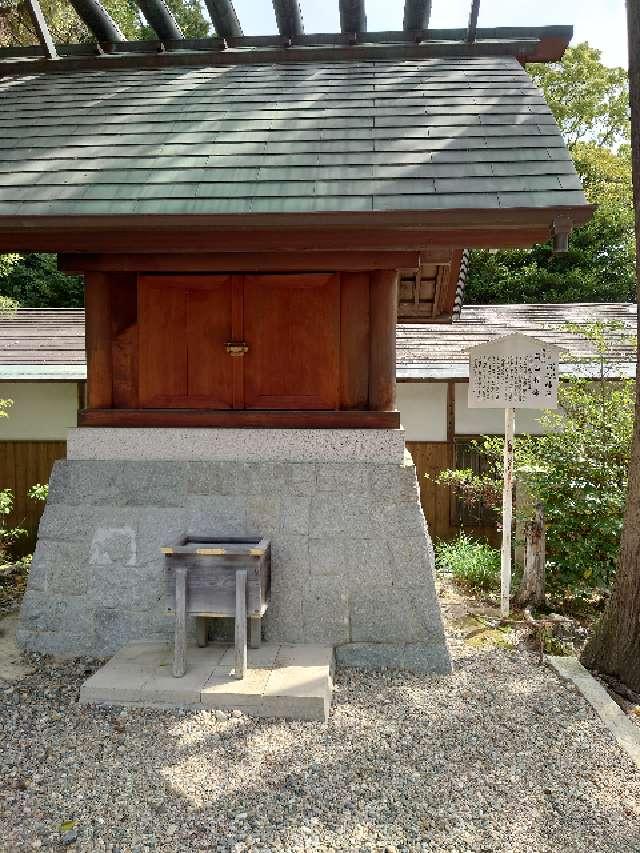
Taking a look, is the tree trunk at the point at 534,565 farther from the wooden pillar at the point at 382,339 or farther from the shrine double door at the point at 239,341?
the shrine double door at the point at 239,341

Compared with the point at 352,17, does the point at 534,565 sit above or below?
below

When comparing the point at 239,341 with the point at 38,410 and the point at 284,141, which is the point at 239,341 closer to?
the point at 284,141


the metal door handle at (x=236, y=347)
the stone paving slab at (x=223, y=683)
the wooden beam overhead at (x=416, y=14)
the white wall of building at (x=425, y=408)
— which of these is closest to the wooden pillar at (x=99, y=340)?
the metal door handle at (x=236, y=347)

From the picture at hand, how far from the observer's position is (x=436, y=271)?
19.0 feet

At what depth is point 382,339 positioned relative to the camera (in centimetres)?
439

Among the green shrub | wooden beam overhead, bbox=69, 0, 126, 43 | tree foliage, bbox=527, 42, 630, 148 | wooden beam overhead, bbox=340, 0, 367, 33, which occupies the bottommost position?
the green shrub

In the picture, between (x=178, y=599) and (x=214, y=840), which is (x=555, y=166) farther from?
(x=214, y=840)

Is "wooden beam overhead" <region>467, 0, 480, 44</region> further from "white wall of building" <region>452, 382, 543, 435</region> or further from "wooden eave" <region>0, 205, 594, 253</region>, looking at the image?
"white wall of building" <region>452, 382, 543, 435</region>

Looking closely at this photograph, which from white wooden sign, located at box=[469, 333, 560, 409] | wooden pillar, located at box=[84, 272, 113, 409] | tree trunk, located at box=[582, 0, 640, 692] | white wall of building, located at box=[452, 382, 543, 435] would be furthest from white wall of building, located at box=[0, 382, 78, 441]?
tree trunk, located at box=[582, 0, 640, 692]

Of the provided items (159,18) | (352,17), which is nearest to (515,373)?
(352,17)

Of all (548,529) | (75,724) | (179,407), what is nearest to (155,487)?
(179,407)

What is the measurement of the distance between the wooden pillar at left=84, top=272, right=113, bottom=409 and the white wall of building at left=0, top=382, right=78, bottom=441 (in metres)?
4.60

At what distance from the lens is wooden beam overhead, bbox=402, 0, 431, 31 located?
5716 mm

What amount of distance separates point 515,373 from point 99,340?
3.29 m
